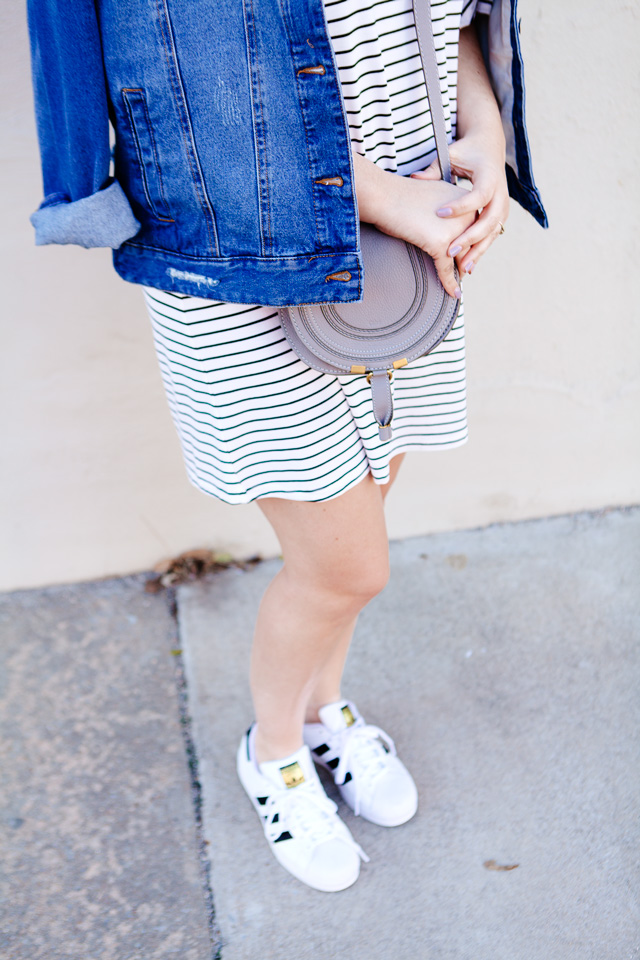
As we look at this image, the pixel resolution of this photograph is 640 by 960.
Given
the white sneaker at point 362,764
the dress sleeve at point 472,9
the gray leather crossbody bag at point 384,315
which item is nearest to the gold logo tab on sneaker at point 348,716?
the white sneaker at point 362,764

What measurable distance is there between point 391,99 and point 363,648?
4.86 feet

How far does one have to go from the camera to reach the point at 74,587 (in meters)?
2.42

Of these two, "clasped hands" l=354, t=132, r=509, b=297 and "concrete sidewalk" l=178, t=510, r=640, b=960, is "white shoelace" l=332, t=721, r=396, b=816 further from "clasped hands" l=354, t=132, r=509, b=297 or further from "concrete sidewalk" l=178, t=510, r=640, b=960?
"clasped hands" l=354, t=132, r=509, b=297

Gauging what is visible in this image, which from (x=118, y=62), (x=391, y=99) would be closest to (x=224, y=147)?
(x=118, y=62)

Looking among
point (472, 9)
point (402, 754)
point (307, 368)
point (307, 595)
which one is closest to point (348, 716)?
point (402, 754)

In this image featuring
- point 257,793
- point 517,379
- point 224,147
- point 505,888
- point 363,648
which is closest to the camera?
point 224,147

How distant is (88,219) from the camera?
3.48 ft

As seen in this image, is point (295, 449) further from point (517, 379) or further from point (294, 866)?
point (517, 379)

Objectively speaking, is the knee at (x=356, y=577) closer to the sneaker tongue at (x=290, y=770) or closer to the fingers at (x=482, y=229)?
the sneaker tongue at (x=290, y=770)

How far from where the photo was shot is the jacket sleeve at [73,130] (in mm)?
992

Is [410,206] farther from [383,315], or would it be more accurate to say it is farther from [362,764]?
[362,764]

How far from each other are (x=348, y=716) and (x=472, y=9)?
1.49 metres

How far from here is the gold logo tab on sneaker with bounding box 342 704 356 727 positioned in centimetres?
179

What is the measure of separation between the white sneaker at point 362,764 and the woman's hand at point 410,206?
113 centimetres
